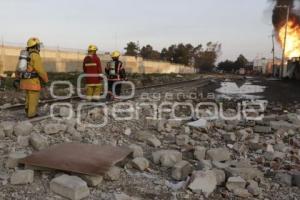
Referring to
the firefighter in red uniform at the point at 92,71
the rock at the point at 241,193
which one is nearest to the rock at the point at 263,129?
the rock at the point at 241,193

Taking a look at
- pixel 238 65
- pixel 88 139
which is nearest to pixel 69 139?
pixel 88 139

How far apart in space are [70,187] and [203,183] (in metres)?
1.69

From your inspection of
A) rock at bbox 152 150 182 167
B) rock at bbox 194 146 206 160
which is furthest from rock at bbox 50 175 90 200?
rock at bbox 194 146 206 160

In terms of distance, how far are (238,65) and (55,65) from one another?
85529 millimetres

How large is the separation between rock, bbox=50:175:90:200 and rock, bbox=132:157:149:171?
1254 millimetres

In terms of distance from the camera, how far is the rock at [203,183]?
524 centimetres

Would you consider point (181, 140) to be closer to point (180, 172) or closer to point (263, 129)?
point (180, 172)

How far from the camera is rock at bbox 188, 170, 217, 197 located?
5242 mm

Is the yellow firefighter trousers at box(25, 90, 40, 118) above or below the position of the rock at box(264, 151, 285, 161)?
above

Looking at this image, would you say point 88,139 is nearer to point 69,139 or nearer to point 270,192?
point 69,139

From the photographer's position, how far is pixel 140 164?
601 cm

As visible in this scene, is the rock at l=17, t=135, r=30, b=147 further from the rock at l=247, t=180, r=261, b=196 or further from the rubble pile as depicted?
the rock at l=247, t=180, r=261, b=196

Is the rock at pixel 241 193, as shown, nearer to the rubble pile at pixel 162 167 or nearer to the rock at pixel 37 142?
the rubble pile at pixel 162 167

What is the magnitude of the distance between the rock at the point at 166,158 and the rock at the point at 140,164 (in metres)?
0.31
